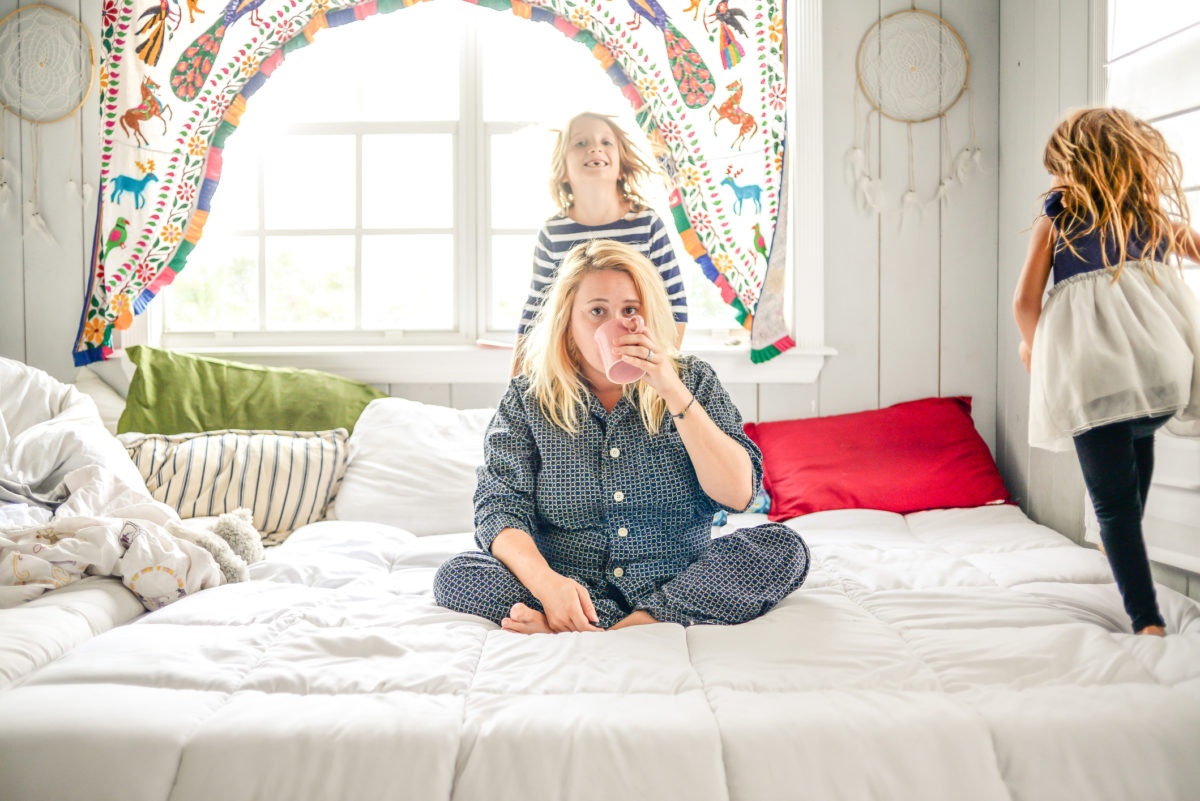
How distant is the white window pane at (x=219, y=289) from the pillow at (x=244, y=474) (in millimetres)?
670

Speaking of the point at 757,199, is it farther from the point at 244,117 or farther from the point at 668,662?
the point at 668,662

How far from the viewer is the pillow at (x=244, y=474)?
227 centimetres

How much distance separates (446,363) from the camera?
2812 mm

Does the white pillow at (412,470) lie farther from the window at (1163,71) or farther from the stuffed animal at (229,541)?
the window at (1163,71)

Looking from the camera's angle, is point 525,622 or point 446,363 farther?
point 446,363

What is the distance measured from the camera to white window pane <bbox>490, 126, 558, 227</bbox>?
9.59 feet

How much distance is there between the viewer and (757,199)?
271cm

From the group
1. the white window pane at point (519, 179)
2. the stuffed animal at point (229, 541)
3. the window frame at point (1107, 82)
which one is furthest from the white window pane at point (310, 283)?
the window frame at point (1107, 82)

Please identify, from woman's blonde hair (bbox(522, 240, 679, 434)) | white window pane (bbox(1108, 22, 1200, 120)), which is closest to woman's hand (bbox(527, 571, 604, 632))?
woman's blonde hair (bbox(522, 240, 679, 434))

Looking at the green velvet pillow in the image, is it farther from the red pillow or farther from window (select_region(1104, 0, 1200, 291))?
window (select_region(1104, 0, 1200, 291))

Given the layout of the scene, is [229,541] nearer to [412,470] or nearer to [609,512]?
[412,470]

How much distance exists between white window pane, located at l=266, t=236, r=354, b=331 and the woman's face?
1.59 m

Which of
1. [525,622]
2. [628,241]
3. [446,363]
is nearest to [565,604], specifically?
[525,622]

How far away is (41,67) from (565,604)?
7.94ft
